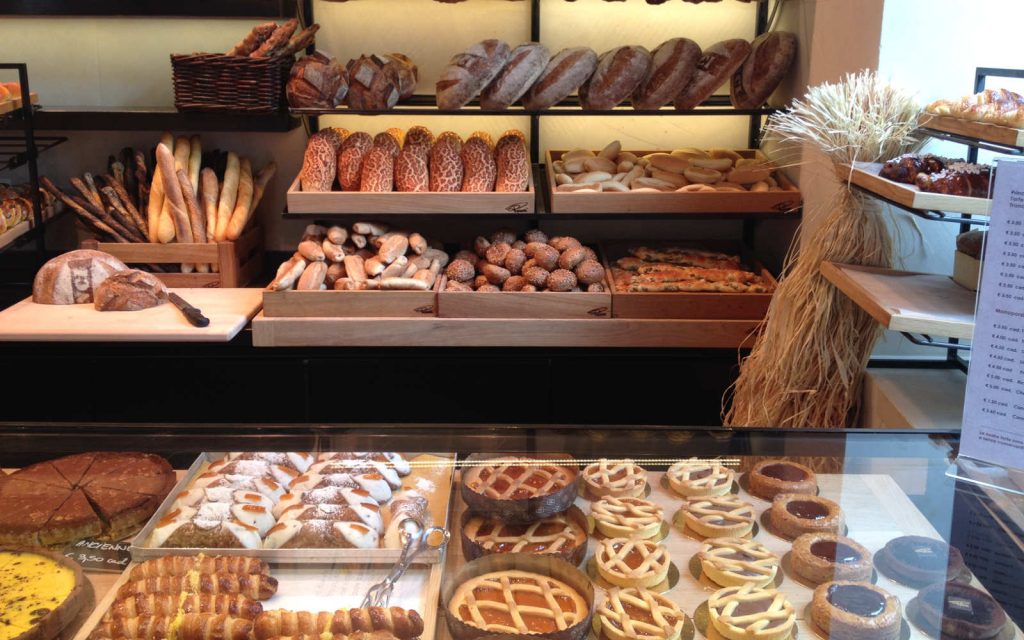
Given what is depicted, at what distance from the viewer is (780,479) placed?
1639mm

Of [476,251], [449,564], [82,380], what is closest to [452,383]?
[476,251]

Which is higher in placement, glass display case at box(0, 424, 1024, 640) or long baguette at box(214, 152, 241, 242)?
long baguette at box(214, 152, 241, 242)

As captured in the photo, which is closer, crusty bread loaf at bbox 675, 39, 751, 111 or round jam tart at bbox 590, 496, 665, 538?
round jam tart at bbox 590, 496, 665, 538

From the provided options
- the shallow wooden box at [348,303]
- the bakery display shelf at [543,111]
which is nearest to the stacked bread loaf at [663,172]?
the bakery display shelf at [543,111]

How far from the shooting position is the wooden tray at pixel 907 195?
79.7 inches

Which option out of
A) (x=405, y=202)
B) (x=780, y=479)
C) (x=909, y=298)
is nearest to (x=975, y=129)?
(x=909, y=298)

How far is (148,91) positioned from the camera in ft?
13.0

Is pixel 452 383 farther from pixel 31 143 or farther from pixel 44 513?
pixel 44 513

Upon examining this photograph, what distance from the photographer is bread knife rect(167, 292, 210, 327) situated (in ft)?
10.4

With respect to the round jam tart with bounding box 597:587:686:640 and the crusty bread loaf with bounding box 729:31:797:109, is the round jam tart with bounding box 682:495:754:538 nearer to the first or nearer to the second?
the round jam tart with bounding box 597:587:686:640

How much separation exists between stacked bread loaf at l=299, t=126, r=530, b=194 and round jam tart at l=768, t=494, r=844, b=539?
6.68 ft

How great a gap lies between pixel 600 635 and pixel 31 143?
306 cm

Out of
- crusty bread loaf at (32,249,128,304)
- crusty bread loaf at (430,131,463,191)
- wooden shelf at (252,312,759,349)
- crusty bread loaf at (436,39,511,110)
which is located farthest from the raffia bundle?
crusty bread loaf at (32,249,128,304)

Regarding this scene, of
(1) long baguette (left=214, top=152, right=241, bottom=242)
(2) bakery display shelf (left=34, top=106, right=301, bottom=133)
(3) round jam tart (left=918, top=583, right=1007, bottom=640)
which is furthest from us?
(1) long baguette (left=214, top=152, right=241, bottom=242)
